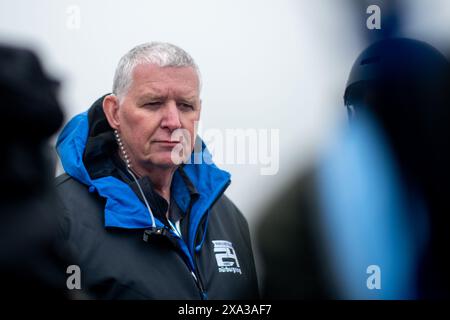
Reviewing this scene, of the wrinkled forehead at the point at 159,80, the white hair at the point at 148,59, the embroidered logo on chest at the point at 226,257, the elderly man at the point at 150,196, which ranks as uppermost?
the white hair at the point at 148,59

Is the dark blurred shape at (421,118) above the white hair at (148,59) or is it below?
below

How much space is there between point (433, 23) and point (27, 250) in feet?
5.59

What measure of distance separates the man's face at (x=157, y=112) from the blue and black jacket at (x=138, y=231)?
7 cm

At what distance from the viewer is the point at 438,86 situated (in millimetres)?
2434

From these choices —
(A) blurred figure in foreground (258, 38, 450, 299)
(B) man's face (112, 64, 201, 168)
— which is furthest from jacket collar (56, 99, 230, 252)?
(A) blurred figure in foreground (258, 38, 450, 299)

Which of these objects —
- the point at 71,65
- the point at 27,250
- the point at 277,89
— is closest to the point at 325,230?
the point at 277,89

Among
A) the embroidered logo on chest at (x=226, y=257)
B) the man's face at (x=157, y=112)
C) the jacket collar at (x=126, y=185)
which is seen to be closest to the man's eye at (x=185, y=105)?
the man's face at (x=157, y=112)

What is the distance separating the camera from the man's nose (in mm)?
2270

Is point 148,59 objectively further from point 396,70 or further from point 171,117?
point 396,70

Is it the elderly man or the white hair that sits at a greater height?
the white hair

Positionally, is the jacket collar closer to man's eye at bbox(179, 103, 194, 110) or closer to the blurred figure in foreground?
man's eye at bbox(179, 103, 194, 110)

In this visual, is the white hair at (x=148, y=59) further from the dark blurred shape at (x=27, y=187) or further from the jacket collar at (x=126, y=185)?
the dark blurred shape at (x=27, y=187)

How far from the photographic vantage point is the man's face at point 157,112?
2.26m

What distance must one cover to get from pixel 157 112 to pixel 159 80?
4.0 inches
